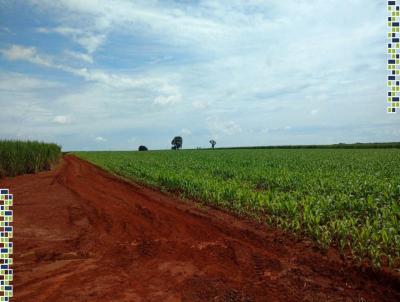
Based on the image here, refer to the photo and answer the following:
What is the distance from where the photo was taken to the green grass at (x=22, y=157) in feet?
68.0

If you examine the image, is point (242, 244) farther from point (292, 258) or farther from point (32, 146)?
point (32, 146)

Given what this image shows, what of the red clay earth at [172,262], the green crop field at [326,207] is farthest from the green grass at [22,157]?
the red clay earth at [172,262]

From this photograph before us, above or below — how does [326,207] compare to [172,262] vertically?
above

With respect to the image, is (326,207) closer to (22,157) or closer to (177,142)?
(22,157)

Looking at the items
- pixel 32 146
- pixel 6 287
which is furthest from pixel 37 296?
pixel 32 146

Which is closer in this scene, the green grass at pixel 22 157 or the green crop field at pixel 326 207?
the green crop field at pixel 326 207

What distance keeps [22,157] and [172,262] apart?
63.9 feet

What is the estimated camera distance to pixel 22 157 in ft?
72.4

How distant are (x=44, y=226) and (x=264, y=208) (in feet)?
19.0

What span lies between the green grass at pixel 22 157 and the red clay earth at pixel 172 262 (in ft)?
42.1

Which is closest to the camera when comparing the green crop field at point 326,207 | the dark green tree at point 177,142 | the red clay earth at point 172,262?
the red clay earth at point 172,262

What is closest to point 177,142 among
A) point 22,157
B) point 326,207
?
point 22,157

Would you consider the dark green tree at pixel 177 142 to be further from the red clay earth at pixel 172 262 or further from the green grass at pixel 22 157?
the red clay earth at pixel 172 262

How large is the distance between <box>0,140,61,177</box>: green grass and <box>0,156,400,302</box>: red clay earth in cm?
1284
